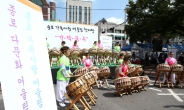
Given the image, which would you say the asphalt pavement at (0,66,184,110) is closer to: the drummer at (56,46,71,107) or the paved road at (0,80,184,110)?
the paved road at (0,80,184,110)

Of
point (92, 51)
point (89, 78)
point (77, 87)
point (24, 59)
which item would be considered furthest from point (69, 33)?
point (24, 59)

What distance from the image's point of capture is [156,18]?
17.2 meters

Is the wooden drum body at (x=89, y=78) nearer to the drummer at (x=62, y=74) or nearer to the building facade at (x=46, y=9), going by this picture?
the drummer at (x=62, y=74)

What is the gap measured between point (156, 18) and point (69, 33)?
9.52m

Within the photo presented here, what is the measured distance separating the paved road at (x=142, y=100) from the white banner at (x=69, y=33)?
4733 mm

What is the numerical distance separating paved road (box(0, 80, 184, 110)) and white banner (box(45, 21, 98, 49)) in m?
4.73

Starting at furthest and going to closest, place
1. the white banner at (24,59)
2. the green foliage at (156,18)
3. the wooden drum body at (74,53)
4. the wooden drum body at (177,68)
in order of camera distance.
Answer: the green foliage at (156,18) → the wooden drum body at (74,53) → the wooden drum body at (177,68) → the white banner at (24,59)

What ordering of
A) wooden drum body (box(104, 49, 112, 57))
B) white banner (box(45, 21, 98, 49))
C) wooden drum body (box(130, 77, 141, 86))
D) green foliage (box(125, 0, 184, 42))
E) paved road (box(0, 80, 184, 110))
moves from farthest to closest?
1. green foliage (box(125, 0, 184, 42))
2. white banner (box(45, 21, 98, 49))
3. wooden drum body (box(104, 49, 112, 57))
4. wooden drum body (box(130, 77, 141, 86))
5. paved road (box(0, 80, 184, 110))

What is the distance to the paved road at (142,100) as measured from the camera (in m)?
5.59

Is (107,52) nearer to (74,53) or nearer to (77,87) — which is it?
(74,53)

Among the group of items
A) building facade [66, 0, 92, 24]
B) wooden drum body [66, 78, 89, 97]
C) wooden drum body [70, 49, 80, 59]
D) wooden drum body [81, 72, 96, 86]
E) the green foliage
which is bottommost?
wooden drum body [66, 78, 89, 97]

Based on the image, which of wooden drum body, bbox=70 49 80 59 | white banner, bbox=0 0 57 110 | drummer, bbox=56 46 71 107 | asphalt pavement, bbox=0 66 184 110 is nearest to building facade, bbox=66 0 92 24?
wooden drum body, bbox=70 49 80 59

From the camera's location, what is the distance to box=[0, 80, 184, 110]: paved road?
5.59m

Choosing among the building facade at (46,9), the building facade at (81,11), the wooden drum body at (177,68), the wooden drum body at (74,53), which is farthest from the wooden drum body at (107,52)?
the building facade at (46,9)
